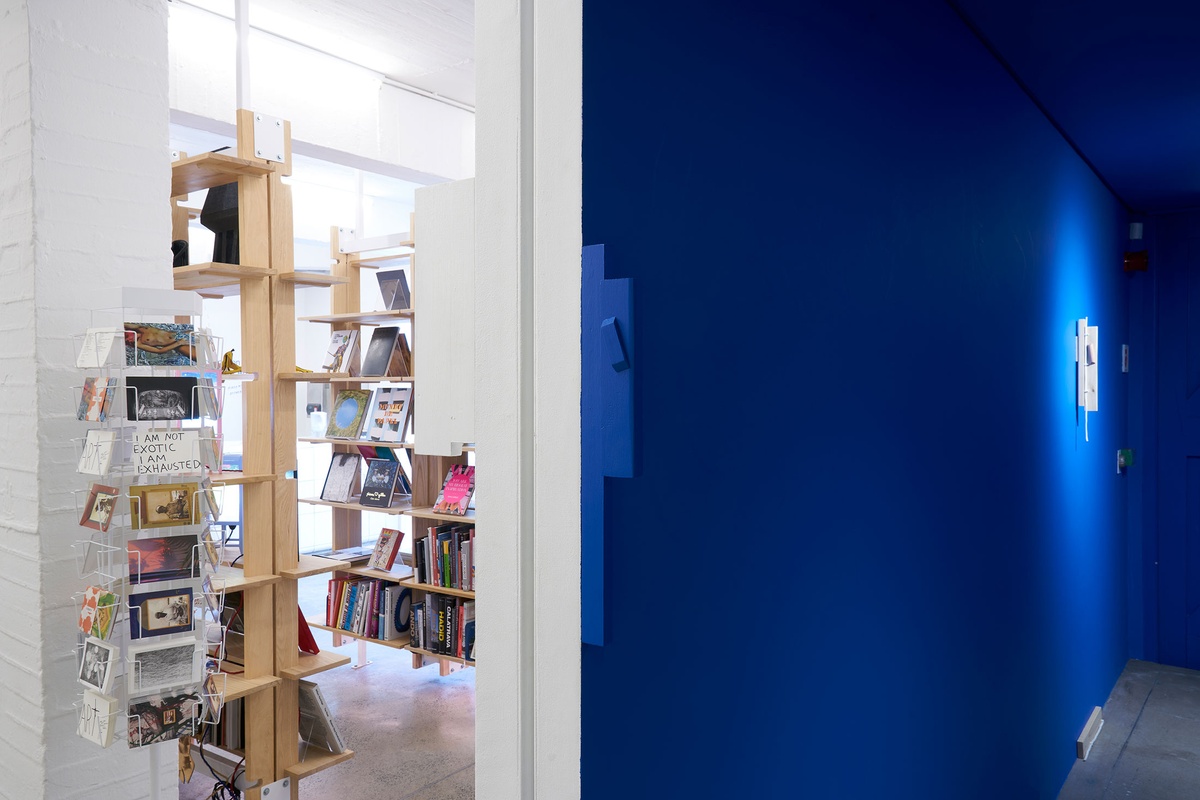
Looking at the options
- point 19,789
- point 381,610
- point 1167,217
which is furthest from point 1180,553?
point 19,789

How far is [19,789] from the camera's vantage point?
7.64 ft

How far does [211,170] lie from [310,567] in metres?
1.67

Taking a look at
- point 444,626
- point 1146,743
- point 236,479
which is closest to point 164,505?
point 236,479

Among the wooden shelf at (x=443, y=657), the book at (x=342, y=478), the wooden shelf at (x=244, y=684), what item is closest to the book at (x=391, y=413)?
the book at (x=342, y=478)

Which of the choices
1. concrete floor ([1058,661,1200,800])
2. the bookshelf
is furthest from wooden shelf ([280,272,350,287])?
concrete floor ([1058,661,1200,800])

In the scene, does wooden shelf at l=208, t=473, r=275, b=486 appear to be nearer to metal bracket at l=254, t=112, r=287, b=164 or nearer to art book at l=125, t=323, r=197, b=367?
art book at l=125, t=323, r=197, b=367

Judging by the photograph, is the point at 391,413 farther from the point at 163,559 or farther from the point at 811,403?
the point at 811,403

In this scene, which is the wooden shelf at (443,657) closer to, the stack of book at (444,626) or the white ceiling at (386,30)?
the stack of book at (444,626)

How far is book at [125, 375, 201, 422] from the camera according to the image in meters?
2.23

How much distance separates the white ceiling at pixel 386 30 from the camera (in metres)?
4.39

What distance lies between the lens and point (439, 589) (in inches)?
185

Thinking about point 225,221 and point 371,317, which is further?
point 371,317

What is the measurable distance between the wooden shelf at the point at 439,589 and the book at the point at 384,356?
1274 mm

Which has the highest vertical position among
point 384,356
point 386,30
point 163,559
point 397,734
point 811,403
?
point 386,30
